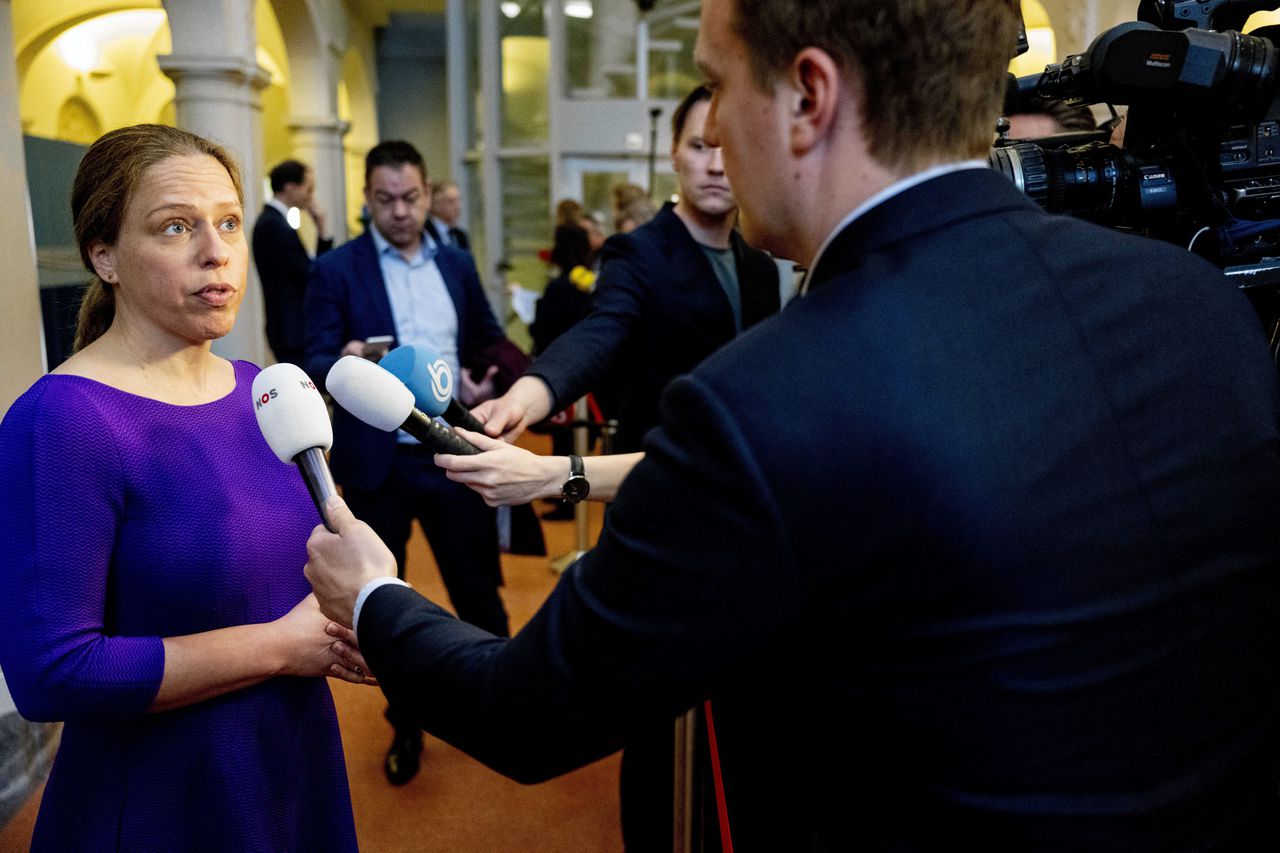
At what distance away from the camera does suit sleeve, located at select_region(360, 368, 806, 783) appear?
753mm

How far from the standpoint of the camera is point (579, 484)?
1.80 metres

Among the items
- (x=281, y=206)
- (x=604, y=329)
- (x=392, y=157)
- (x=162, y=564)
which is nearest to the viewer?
(x=162, y=564)

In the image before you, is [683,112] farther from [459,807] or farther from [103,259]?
[459,807]

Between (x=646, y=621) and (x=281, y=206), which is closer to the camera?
Result: (x=646, y=621)

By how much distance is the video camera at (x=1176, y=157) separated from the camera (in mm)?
1492

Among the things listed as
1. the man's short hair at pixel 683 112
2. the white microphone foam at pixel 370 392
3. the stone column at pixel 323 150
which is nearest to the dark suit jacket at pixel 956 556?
the white microphone foam at pixel 370 392

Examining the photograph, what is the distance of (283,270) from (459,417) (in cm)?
399

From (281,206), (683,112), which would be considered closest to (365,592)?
(683,112)

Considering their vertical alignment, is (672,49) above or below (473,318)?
above

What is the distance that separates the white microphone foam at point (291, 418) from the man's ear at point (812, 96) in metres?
0.64

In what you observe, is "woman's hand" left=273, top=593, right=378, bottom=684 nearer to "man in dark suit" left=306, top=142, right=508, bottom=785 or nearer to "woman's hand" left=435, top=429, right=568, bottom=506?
"woman's hand" left=435, top=429, right=568, bottom=506

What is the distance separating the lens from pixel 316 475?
3.91ft

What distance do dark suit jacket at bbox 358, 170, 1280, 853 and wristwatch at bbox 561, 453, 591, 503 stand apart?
2.82 ft

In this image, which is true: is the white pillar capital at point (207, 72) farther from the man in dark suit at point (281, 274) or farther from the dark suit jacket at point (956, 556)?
the dark suit jacket at point (956, 556)
